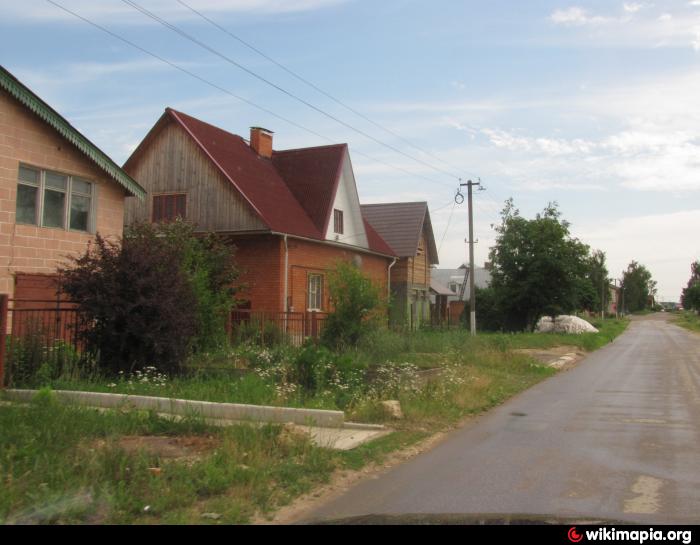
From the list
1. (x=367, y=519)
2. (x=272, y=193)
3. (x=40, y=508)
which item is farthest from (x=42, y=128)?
(x=367, y=519)

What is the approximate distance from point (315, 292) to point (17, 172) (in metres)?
13.4

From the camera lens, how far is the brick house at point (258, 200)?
24.5 metres

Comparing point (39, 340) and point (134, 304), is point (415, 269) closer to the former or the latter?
point (134, 304)

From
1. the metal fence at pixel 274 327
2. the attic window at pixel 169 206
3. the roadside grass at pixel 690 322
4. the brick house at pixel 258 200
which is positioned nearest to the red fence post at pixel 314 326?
the metal fence at pixel 274 327

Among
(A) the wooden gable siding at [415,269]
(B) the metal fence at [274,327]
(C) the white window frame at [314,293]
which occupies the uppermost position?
(A) the wooden gable siding at [415,269]

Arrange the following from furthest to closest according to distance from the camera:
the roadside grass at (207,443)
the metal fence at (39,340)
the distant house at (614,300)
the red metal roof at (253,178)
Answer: the distant house at (614,300), the red metal roof at (253,178), the metal fence at (39,340), the roadside grass at (207,443)

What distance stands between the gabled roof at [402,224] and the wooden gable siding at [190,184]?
1522 centimetres

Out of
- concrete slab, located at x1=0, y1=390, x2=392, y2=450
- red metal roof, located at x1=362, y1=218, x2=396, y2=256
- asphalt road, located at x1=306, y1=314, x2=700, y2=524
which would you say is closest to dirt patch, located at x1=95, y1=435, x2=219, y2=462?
concrete slab, located at x1=0, y1=390, x2=392, y2=450

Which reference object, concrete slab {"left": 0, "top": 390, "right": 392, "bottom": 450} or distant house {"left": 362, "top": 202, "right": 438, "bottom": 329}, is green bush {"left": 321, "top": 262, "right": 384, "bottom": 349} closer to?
concrete slab {"left": 0, "top": 390, "right": 392, "bottom": 450}

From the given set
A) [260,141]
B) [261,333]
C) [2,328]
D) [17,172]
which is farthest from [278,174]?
[2,328]

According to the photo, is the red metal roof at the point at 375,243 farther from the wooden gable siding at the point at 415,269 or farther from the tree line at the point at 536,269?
the tree line at the point at 536,269

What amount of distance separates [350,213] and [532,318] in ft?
63.4

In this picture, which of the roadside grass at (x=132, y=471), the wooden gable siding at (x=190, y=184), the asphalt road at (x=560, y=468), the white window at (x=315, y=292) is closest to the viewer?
the roadside grass at (x=132, y=471)
